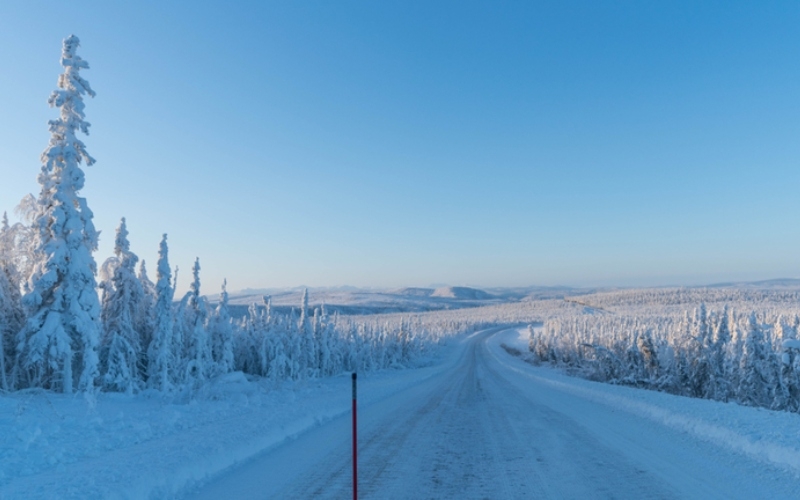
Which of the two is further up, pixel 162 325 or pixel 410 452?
pixel 162 325

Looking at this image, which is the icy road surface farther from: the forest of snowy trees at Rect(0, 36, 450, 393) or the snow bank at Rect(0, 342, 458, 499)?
the forest of snowy trees at Rect(0, 36, 450, 393)

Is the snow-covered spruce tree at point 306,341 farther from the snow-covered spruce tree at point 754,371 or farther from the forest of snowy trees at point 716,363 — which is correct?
the snow-covered spruce tree at point 754,371

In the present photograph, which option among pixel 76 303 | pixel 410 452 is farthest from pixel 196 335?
pixel 410 452

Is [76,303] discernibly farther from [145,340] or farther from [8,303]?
[145,340]

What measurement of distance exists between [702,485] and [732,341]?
38.2m

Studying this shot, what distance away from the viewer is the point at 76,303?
1859 centimetres

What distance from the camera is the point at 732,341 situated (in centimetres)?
3731

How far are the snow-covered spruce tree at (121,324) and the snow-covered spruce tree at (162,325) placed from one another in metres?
1.00

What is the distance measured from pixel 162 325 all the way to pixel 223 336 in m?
10.7

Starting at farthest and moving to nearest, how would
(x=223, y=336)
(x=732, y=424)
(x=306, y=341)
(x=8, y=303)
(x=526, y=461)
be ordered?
(x=306, y=341)
(x=223, y=336)
(x=8, y=303)
(x=732, y=424)
(x=526, y=461)

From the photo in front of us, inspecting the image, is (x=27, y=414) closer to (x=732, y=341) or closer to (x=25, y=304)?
(x=25, y=304)

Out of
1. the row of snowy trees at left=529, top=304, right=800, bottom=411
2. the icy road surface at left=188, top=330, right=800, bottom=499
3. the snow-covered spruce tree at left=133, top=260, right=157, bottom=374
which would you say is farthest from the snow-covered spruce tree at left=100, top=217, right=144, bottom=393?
the row of snowy trees at left=529, top=304, right=800, bottom=411

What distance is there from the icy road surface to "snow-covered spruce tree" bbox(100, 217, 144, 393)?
18.3m

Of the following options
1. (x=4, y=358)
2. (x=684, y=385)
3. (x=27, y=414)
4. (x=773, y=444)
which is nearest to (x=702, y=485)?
(x=773, y=444)
